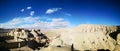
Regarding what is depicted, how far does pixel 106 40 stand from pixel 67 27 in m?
1.39

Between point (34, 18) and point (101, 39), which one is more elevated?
point (34, 18)

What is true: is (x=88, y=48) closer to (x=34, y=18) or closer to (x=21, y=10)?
(x=34, y=18)

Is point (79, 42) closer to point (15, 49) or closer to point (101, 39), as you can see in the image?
point (101, 39)

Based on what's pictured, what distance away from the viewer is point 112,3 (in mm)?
5289

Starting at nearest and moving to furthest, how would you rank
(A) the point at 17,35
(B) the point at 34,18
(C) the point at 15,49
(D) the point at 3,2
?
(D) the point at 3,2 < (B) the point at 34,18 < (C) the point at 15,49 < (A) the point at 17,35

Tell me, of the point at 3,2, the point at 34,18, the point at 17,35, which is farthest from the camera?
the point at 17,35

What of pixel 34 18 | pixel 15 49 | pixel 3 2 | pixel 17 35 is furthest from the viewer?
pixel 17 35

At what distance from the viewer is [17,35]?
704 centimetres

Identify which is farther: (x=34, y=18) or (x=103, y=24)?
(x=103, y=24)

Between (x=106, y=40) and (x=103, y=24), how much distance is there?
57 cm

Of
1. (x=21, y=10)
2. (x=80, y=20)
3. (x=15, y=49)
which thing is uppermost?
(x=21, y=10)

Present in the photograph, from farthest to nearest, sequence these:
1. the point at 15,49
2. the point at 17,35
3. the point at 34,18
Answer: the point at 17,35
the point at 15,49
the point at 34,18

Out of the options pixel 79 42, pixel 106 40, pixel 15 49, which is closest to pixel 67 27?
pixel 79 42

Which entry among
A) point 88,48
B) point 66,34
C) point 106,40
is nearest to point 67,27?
point 66,34
